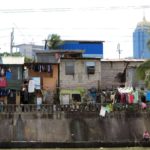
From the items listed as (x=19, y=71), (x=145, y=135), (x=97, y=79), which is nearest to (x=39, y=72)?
(x=19, y=71)

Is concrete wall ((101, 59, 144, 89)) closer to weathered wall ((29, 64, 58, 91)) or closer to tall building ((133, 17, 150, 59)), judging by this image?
tall building ((133, 17, 150, 59))

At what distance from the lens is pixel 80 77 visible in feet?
124

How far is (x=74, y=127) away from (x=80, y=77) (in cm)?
622

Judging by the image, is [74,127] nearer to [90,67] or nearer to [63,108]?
[63,108]

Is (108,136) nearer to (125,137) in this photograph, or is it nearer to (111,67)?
(125,137)

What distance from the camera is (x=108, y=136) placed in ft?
107

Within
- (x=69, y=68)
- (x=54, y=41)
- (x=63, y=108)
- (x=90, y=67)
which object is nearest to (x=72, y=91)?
(x=69, y=68)

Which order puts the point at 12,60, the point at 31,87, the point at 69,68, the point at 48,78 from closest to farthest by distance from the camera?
the point at 31,87, the point at 12,60, the point at 48,78, the point at 69,68

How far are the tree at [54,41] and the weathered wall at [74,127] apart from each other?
1384cm

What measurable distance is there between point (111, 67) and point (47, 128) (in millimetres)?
9787

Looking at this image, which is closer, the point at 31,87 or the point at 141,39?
the point at 31,87

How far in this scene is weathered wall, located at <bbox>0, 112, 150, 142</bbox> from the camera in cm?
3195

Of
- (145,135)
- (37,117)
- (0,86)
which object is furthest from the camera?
(0,86)

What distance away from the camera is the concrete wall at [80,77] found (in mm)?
37594
